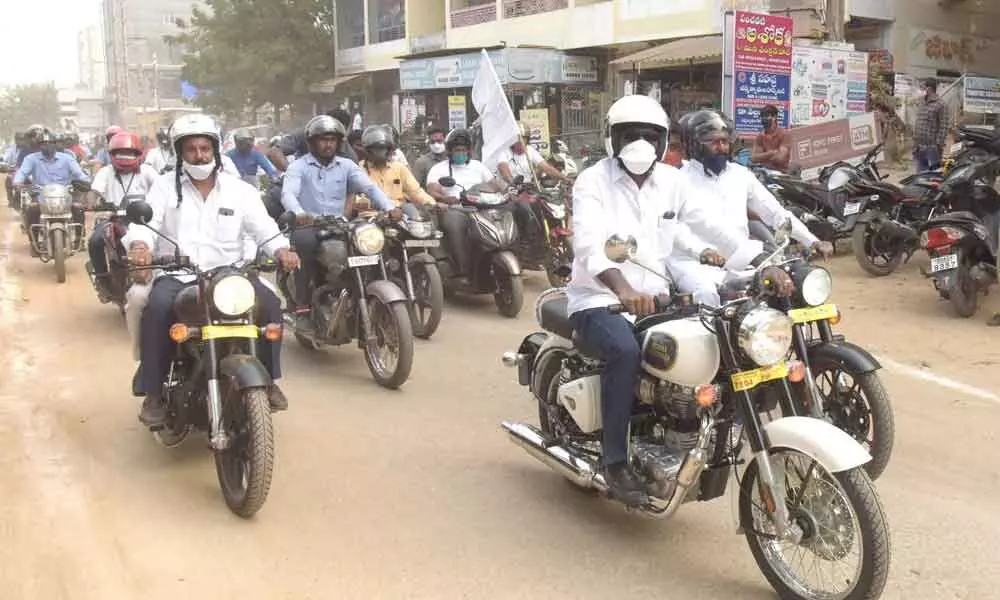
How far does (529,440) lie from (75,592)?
74.4 inches

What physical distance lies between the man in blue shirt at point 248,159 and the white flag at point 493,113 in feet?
9.11

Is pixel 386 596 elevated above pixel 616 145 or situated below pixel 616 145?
below

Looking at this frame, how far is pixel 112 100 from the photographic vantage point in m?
75.9

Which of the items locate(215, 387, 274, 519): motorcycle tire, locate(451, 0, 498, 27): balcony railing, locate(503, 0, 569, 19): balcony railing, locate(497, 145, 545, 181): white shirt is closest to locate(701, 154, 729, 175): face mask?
locate(215, 387, 274, 519): motorcycle tire

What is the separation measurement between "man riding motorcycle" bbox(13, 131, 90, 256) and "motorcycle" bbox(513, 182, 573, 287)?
5.82m

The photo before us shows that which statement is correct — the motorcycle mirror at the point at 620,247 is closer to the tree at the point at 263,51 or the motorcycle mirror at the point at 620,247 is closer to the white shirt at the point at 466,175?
the white shirt at the point at 466,175

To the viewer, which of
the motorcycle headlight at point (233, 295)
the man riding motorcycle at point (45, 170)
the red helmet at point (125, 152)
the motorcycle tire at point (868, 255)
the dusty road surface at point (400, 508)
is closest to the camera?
the dusty road surface at point (400, 508)

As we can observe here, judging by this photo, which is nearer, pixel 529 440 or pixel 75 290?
pixel 529 440

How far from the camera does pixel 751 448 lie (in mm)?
3188

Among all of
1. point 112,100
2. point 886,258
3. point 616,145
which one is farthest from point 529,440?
point 112,100

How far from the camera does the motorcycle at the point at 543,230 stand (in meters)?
9.04

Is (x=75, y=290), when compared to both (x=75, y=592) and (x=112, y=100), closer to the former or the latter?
(x=75, y=592)

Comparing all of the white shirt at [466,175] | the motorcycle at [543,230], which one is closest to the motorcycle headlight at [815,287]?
the motorcycle at [543,230]

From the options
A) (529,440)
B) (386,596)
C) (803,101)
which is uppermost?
(803,101)
